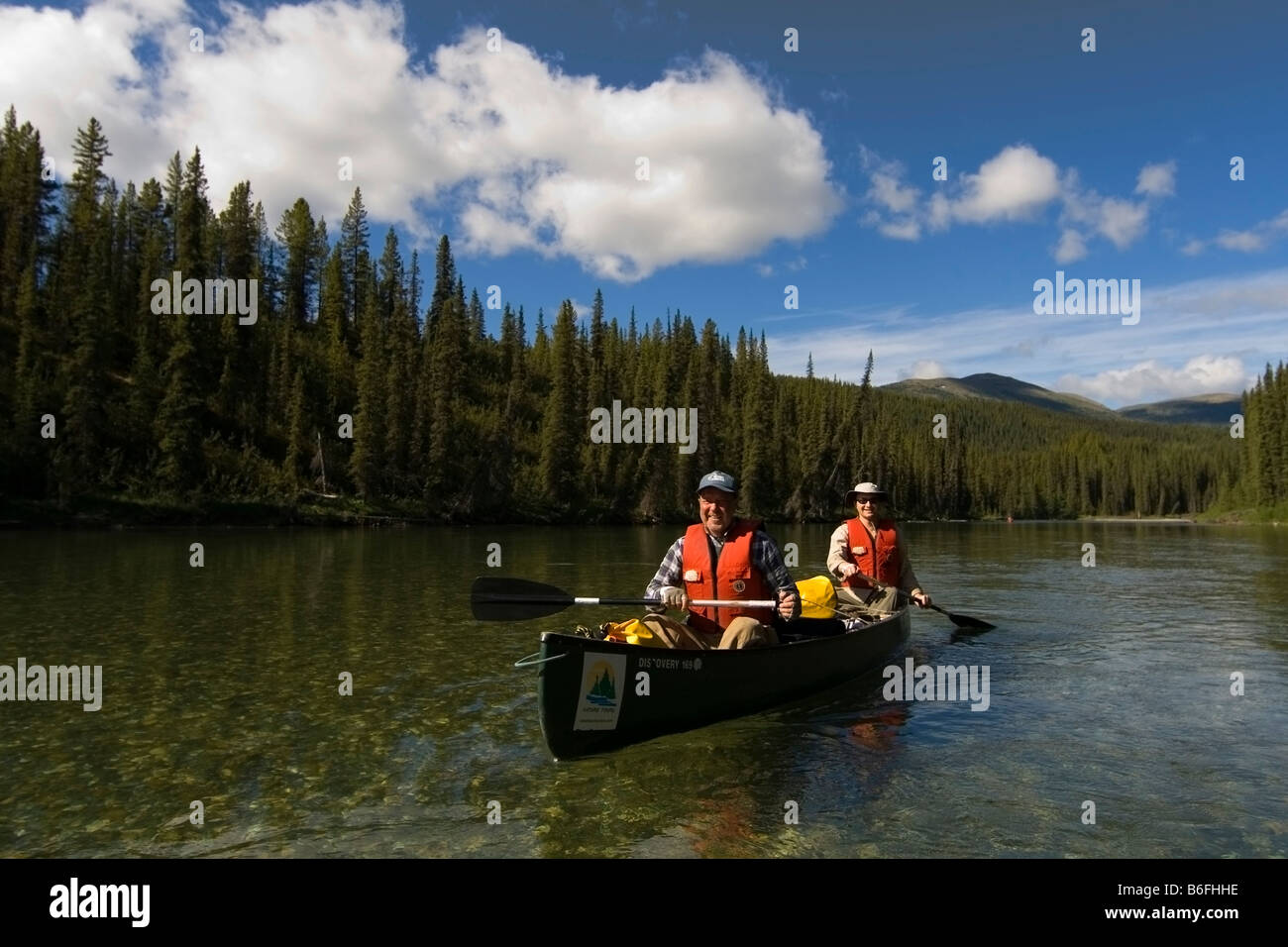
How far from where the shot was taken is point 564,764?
362 inches

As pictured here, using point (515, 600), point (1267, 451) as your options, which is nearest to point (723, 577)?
point (515, 600)

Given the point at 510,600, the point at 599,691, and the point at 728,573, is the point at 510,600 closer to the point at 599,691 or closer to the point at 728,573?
the point at 599,691

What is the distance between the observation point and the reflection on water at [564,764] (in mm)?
7359

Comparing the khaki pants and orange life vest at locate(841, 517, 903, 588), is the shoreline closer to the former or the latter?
orange life vest at locate(841, 517, 903, 588)

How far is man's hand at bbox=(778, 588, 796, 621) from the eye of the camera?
10.3m

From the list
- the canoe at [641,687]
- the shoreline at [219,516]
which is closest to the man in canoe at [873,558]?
the canoe at [641,687]

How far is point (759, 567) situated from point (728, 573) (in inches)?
16.2

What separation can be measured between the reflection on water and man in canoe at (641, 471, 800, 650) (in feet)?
4.07

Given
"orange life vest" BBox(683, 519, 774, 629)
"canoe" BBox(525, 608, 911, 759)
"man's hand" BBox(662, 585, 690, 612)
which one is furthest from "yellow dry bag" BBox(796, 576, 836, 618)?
"man's hand" BBox(662, 585, 690, 612)
